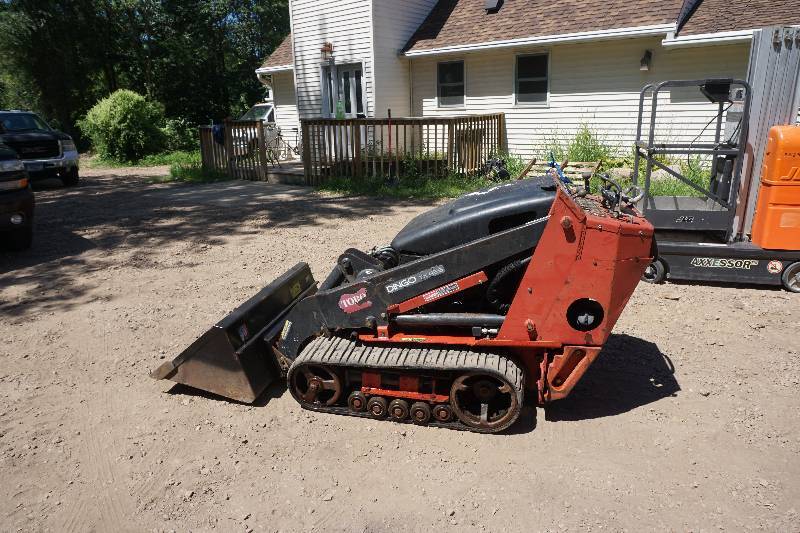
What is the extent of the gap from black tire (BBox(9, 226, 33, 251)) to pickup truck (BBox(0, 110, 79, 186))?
753 cm

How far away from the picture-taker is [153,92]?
29.0 metres

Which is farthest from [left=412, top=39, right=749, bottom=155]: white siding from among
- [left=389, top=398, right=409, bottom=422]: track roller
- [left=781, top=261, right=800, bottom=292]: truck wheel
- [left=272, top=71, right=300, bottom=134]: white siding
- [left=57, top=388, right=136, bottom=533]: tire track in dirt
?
[left=57, top=388, right=136, bottom=533]: tire track in dirt

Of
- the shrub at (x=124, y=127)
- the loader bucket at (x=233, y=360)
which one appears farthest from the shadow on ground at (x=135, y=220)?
the shrub at (x=124, y=127)

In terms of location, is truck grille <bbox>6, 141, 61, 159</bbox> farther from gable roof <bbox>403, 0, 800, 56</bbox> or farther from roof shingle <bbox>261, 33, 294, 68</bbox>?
gable roof <bbox>403, 0, 800, 56</bbox>

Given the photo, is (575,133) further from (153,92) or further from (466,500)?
(153,92)

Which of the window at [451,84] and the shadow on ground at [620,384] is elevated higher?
the window at [451,84]

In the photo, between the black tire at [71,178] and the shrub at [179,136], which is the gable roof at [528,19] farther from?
the shrub at [179,136]

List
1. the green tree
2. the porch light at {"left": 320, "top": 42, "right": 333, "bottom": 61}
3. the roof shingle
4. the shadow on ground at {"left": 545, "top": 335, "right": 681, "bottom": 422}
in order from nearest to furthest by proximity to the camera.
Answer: the shadow on ground at {"left": 545, "top": 335, "right": 681, "bottom": 422} → the porch light at {"left": 320, "top": 42, "right": 333, "bottom": 61} → the roof shingle → the green tree

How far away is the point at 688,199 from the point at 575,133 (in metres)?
7.28

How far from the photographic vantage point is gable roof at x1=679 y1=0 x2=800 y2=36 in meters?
11.0

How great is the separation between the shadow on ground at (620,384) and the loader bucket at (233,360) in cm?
201

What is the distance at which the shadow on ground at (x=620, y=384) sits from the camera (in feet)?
12.9

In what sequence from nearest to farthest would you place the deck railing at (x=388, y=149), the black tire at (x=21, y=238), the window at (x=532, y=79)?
the black tire at (x=21, y=238) < the deck railing at (x=388, y=149) < the window at (x=532, y=79)

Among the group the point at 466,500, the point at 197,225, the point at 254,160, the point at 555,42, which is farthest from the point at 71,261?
the point at 555,42
